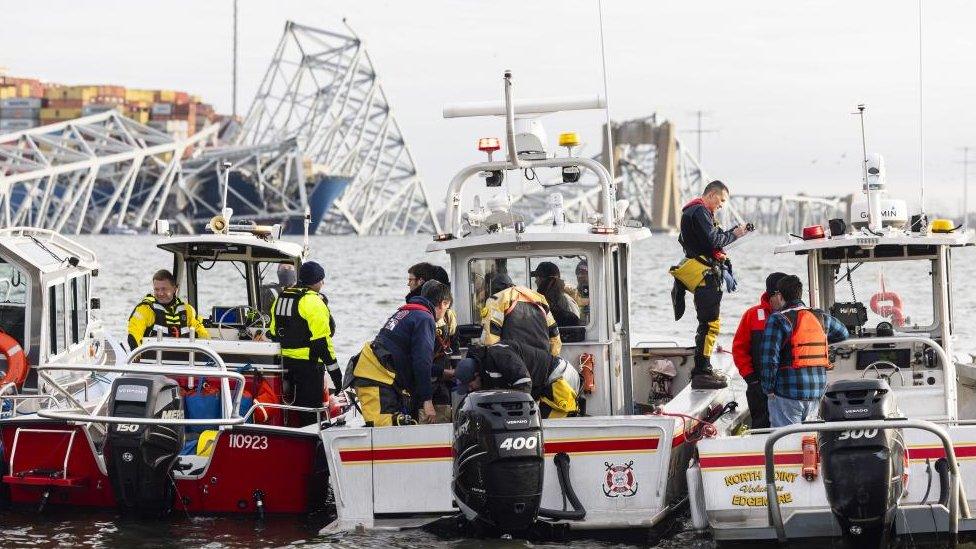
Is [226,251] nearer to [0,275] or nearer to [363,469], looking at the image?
[0,275]

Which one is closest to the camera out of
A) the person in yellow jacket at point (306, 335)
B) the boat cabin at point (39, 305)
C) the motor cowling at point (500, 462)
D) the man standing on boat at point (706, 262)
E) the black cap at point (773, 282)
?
the motor cowling at point (500, 462)

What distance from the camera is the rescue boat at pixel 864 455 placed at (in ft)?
29.3

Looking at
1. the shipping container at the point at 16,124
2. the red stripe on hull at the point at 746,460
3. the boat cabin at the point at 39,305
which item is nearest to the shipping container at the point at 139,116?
the shipping container at the point at 16,124

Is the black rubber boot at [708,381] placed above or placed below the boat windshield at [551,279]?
below

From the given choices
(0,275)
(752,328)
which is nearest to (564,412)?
(752,328)

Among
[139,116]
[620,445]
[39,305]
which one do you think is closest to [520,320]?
[620,445]

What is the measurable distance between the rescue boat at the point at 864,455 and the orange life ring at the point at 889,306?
1.81 feet

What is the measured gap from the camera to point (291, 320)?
40.8 feet

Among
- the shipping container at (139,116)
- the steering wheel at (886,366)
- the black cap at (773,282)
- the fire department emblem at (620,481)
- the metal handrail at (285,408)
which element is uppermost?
the shipping container at (139,116)

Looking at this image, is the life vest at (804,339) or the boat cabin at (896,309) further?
the boat cabin at (896,309)

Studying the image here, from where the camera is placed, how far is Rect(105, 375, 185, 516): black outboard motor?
10727mm

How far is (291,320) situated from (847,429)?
210 inches

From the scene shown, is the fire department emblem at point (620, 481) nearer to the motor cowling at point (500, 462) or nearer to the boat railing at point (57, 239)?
the motor cowling at point (500, 462)

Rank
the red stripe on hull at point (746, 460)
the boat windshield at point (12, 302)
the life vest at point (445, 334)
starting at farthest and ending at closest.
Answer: the boat windshield at point (12, 302) < the life vest at point (445, 334) < the red stripe on hull at point (746, 460)
